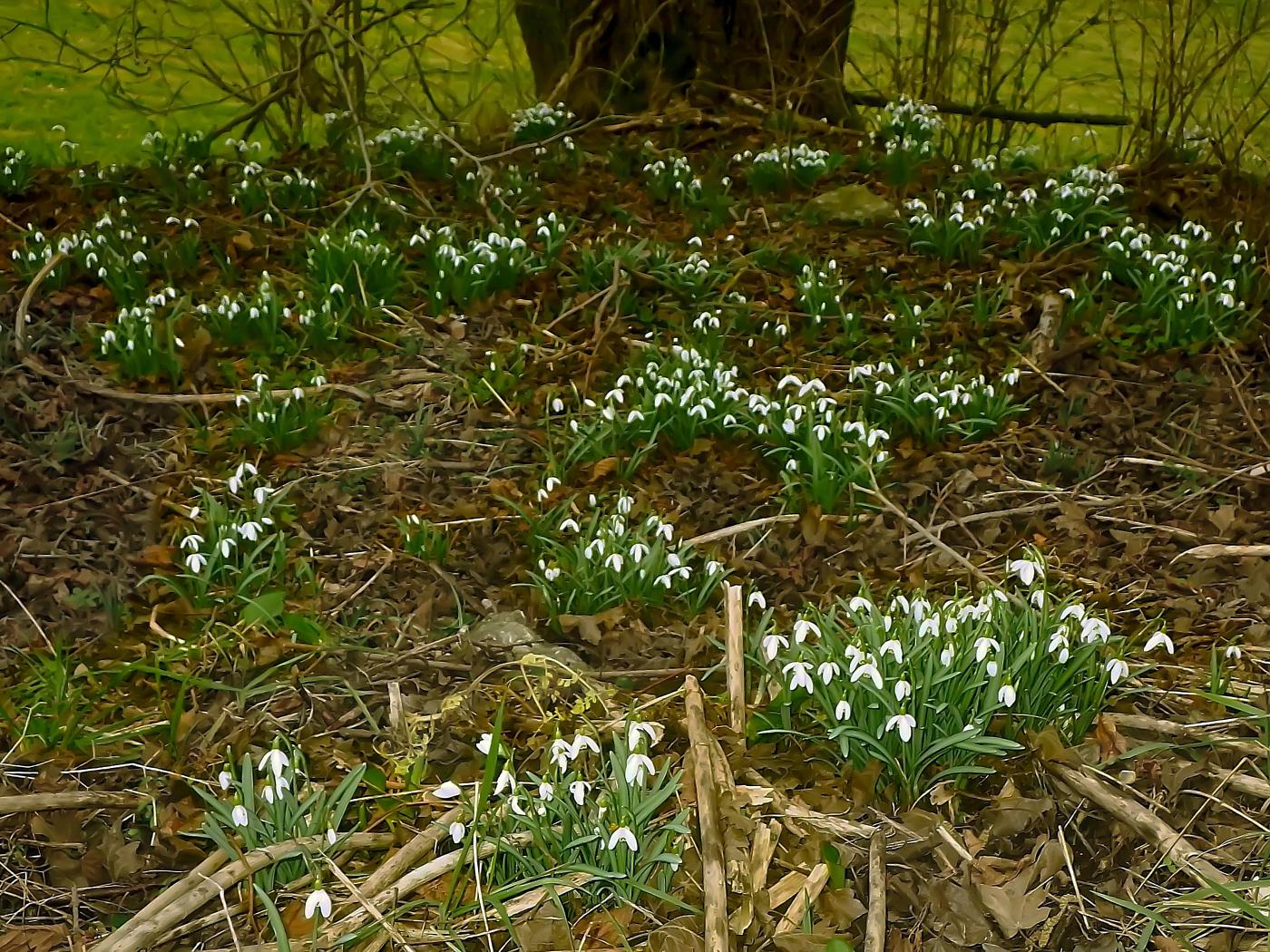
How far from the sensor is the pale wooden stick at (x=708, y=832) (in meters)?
Answer: 1.82

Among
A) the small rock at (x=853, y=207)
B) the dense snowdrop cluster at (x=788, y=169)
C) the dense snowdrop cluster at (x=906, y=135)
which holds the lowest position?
the small rock at (x=853, y=207)

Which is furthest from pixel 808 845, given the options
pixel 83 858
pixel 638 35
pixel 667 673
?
pixel 638 35

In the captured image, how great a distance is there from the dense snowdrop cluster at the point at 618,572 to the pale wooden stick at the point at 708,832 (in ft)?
2.05

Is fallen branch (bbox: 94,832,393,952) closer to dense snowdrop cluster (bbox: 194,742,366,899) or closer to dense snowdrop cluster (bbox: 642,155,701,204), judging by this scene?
dense snowdrop cluster (bbox: 194,742,366,899)

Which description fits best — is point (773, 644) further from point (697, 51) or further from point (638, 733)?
point (697, 51)

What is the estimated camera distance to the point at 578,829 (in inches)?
78.7

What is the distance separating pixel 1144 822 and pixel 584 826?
3.25 feet

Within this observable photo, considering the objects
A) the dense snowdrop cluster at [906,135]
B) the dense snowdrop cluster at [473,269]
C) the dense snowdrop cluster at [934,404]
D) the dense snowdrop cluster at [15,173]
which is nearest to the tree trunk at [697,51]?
the dense snowdrop cluster at [906,135]

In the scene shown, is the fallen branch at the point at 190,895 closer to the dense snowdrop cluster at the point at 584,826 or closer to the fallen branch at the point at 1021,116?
the dense snowdrop cluster at the point at 584,826

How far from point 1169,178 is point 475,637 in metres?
5.15

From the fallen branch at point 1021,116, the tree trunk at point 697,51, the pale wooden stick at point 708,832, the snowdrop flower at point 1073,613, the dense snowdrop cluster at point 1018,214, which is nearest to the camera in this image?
the pale wooden stick at point 708,832

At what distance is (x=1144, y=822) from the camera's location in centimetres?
207

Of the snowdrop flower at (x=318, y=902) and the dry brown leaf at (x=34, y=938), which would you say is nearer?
the snowdrop flower at (x=318, y=902)

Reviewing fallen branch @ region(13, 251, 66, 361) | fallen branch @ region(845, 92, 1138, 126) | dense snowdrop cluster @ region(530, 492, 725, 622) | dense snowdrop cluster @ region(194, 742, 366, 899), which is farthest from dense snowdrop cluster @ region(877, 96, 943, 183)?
dense snowdrop cluster @ region(194, 742, 366, 899)
